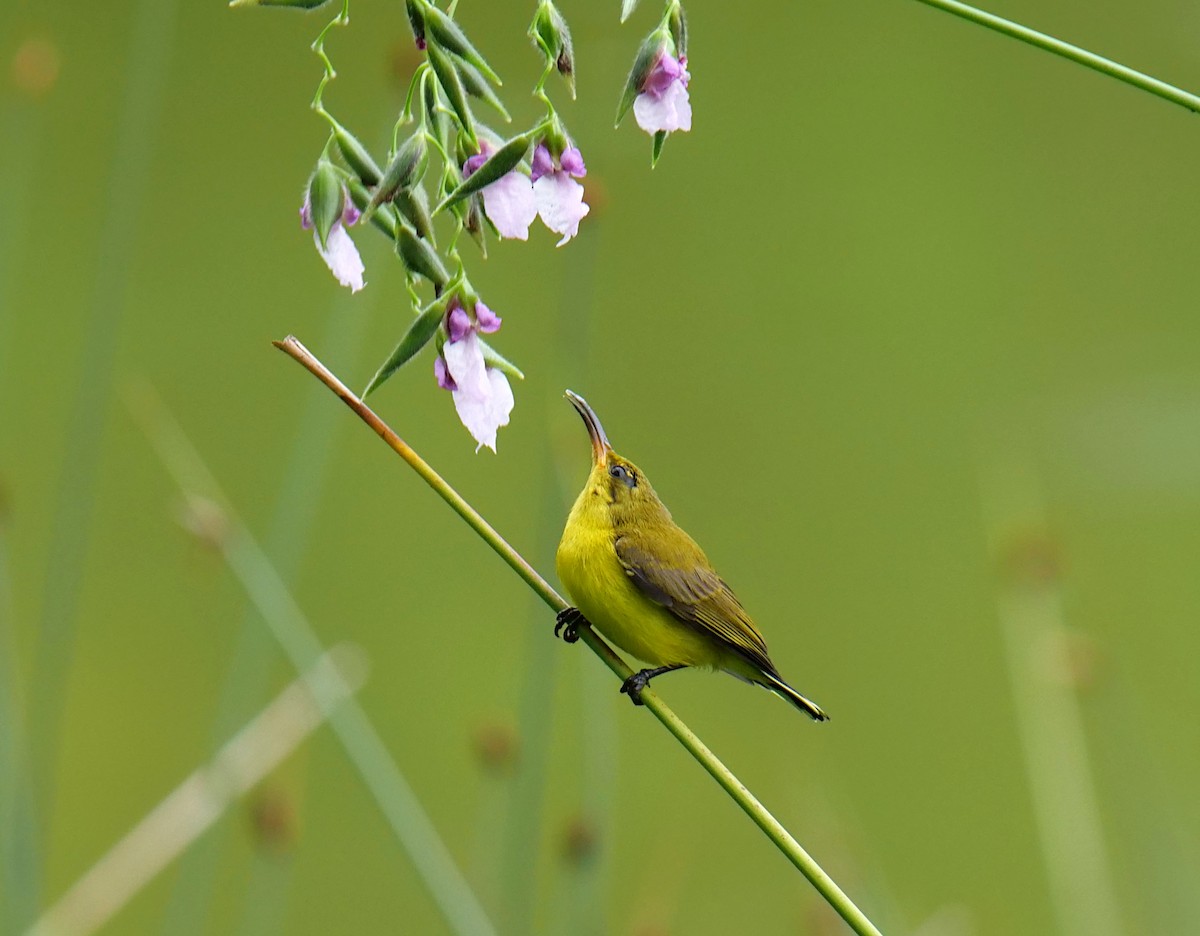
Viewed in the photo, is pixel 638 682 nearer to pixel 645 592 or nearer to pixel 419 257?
pixel 645 592

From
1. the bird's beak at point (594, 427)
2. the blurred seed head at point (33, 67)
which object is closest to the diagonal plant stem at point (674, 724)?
the bird's beak at point (594, 427)

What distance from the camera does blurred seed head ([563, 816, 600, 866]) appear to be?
5.56 feet

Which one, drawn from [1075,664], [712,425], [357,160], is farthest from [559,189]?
[712,425]

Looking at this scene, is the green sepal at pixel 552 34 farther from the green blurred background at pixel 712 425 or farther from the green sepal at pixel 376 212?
the green blurred background at pixel 712 425

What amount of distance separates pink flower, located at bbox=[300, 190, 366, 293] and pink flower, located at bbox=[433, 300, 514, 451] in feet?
0.21

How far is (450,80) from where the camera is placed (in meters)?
0.91

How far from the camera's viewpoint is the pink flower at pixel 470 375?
0.93 meters

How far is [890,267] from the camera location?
5297 mm

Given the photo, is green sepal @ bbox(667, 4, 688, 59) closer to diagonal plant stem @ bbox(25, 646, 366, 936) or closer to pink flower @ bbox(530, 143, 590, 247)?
pink flower @ bbox(530, 143, 590, 247)

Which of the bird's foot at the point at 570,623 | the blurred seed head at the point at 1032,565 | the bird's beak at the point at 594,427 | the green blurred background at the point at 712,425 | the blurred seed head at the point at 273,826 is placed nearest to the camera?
the bird's beak at the point at 594,427

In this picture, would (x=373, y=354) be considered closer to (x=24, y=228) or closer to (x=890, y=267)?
(x=24, y=228)

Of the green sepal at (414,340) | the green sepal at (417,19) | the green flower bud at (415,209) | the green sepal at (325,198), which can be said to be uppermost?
the green sepal at (417,19)

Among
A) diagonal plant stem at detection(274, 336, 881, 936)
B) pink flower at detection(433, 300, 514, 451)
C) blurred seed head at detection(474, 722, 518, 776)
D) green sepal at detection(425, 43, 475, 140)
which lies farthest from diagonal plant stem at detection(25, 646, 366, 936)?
green sepal at detection(425, 43, 475, 140)

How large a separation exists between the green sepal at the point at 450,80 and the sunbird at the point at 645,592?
2.29 ft
